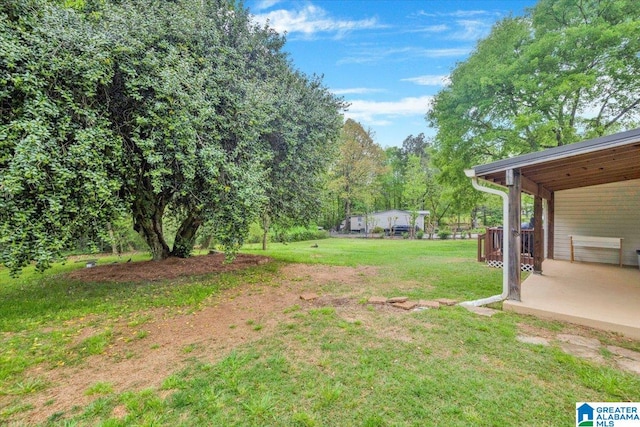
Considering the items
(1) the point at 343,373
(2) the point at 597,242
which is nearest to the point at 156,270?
(1) the point at 343,373

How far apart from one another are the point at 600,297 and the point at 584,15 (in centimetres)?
1176

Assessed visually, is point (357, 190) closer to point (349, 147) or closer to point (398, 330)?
point (349, 147)

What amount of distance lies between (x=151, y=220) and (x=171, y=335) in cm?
542

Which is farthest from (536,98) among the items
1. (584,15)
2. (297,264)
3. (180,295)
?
(180,295)

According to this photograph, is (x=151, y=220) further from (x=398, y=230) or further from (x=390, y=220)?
(x=398, y=230)

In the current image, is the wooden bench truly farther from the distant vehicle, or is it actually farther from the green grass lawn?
the distant vehicle

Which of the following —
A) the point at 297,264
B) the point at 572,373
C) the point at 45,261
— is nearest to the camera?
the point at 572,373

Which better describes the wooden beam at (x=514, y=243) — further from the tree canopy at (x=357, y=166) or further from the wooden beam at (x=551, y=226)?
the tree canopy at (x=357, y=166)

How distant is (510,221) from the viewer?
453 centimetres

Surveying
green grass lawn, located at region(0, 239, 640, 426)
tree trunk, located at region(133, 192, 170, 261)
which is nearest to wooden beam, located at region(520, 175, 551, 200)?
green grass lawn, located at region(0, 239, 640, 426)

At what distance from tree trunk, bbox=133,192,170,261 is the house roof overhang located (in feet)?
23.4

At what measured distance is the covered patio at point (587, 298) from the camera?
12.2ft

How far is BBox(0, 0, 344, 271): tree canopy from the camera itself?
3889mm

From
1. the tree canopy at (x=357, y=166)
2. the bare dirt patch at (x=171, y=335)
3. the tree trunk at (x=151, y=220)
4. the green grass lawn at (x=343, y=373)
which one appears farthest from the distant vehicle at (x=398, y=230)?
the green grass lawn at (x=343, y=373)
